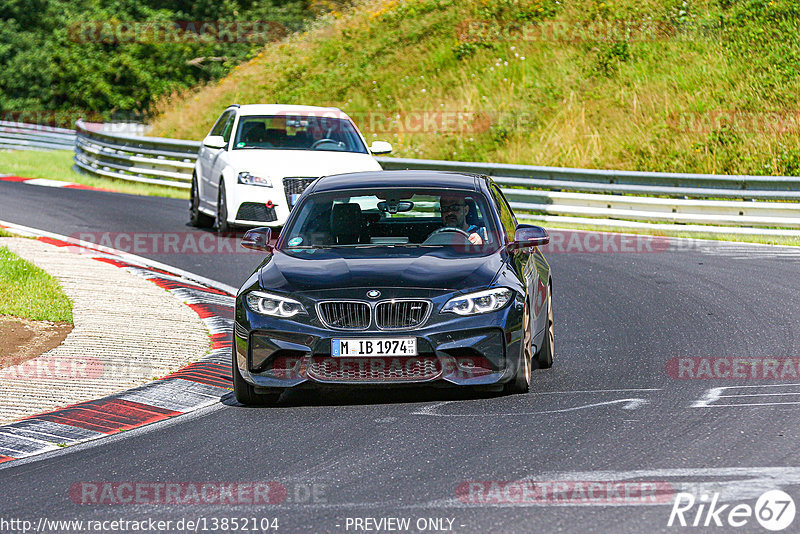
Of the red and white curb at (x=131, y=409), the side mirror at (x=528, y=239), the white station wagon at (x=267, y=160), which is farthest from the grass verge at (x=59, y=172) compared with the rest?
the side mirror at (x=528, y=239)

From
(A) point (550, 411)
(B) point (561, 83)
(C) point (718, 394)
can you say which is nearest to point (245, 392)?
(A) point (550, 411)

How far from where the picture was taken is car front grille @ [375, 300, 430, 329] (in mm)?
7730

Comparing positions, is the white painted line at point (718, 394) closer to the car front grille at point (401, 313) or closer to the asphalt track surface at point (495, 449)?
the asphalt track surface at point (495, 449)

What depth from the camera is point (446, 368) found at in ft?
25.4

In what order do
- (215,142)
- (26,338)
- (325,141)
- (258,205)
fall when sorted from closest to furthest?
(26,338), (258,205), (215,142), (325,141)

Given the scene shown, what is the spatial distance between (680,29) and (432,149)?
23.0ft

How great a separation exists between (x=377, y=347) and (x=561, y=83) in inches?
895

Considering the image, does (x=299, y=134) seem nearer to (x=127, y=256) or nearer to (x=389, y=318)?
(x=127, y=256)

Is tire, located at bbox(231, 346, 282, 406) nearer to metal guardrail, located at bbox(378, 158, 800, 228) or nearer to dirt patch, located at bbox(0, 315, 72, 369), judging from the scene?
dirt patch, located at bbox(0, 315, 72, 369)

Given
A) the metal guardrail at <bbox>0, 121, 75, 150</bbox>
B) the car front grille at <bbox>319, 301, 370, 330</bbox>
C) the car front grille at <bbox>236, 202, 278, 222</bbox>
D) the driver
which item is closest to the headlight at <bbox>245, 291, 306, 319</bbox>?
the car front grille at <bbox>319, 301, 370, 330</bbox>

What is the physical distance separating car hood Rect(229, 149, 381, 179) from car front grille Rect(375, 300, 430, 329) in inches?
354

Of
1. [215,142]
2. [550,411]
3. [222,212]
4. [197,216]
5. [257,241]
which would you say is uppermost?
[257,241]

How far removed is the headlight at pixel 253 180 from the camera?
1680 centimetres

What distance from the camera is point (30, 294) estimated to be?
12.0 metres
